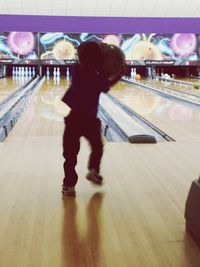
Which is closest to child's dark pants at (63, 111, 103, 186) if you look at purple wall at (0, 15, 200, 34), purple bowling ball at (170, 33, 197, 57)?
purple wall at (0, 15, 200, 34)

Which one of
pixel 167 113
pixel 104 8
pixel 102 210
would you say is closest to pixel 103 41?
pixel 104 8

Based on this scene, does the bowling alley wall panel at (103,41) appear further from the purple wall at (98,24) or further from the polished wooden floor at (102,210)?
the polished wooden floor at (102,210)

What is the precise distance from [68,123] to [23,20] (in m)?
11.4

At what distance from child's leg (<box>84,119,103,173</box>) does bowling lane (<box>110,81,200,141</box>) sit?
1.56 metres

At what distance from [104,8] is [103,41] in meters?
1.00

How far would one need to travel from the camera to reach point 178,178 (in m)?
2.54

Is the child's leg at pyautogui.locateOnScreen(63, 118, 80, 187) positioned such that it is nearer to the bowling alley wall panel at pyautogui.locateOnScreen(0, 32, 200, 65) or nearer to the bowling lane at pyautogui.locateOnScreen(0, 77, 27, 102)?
the bowling lane at pyautogui.locateOnScreen(0, 77, 27, 102)

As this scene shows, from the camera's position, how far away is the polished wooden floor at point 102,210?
1.56 metres

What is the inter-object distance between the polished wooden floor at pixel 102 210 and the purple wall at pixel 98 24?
10115mm

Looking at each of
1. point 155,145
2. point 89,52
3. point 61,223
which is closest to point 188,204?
point 61,223

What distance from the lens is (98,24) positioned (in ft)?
43.1

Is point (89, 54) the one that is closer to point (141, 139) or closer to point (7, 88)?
point (141, 139)

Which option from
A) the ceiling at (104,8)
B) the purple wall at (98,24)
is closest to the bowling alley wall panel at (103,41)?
the purple wall at (98,24)

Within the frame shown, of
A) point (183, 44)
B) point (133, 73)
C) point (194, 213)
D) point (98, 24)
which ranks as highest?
point (98, 24)
